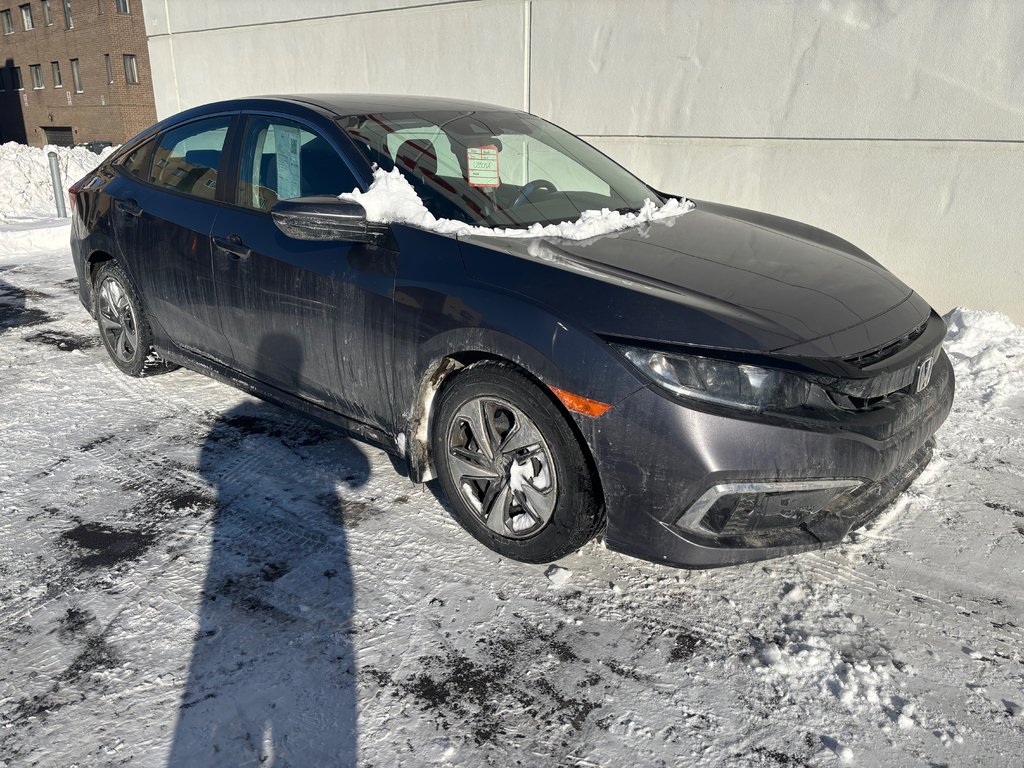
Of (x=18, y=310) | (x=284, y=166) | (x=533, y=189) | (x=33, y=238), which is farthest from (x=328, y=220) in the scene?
(x=33, y=238)

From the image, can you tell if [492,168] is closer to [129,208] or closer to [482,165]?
[482,165]

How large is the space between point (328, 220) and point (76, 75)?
38.6 metres

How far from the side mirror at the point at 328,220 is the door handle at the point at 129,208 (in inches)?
64.8

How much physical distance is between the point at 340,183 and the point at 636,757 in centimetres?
242

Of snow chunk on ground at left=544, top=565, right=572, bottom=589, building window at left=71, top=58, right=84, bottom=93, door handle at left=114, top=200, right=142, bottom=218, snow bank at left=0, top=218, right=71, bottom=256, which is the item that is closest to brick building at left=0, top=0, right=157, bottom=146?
building window at left=71, top=58, right=84, bottom=93

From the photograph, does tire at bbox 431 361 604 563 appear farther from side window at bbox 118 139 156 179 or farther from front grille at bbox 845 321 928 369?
side window at bbox 118 139 156 179

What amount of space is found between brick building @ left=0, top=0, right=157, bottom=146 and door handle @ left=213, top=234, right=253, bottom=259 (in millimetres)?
32220

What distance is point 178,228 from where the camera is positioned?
3.96 metres

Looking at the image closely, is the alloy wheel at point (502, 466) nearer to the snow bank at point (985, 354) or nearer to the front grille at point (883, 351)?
the front grille at point (883, 351)

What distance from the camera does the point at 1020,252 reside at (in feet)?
18.0

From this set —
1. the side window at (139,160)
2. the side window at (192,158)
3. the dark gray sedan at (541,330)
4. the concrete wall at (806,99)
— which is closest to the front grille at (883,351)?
the dark gray sedan at (541,330)

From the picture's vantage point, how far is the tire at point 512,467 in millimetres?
2645

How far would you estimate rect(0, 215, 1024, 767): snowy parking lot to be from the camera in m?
2.16

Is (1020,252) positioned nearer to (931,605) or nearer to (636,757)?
(931,605)
